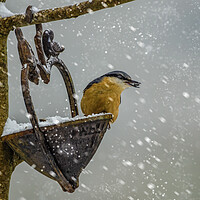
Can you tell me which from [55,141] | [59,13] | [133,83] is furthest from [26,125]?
[133,83]

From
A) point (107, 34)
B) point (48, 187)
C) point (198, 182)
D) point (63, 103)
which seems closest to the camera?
point (63, 103)

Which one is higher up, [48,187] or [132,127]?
[132,127]

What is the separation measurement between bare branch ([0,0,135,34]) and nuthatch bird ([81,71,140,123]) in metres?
0.29

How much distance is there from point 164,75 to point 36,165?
2295 mm

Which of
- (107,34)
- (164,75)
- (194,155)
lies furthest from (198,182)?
(107,34)

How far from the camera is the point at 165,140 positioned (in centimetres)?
285

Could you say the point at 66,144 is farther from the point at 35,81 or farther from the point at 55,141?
the point at 35,81

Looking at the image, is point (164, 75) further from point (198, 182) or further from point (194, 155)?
point (198, 182)

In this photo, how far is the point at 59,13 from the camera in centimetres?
74

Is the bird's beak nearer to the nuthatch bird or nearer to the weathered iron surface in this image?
the nuthatch bird

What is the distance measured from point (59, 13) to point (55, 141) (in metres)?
0.31

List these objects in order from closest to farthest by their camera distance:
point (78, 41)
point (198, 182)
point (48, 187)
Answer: point (78, 41) < point (48, 187) < point (198, 182)

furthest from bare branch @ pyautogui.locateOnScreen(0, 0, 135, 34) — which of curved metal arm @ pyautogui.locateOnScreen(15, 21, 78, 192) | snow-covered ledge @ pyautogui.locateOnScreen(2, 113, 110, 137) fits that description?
snow-covered ledge @ pyautogui.locateOnScreen(2, 113, 110, 137)

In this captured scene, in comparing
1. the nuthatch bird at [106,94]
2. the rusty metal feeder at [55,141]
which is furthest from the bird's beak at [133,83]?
the rusty metal feeder at [55,141]
